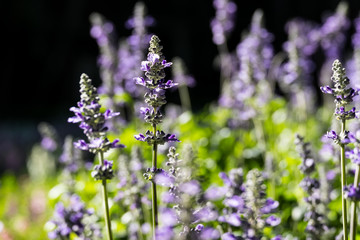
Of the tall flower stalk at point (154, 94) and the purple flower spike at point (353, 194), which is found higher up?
the tall flower stalk at point (154, 94)

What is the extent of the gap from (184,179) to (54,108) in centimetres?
1809

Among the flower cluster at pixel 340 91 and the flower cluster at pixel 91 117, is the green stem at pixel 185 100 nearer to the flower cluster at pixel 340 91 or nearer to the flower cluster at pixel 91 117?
the flower cluster at pixel 91 117

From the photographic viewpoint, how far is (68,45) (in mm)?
17750

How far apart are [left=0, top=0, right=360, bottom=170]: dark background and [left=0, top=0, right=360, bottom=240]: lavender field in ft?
26.8

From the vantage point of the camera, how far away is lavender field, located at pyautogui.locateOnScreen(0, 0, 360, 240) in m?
2.06

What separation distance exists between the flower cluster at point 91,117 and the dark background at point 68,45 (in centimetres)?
1345

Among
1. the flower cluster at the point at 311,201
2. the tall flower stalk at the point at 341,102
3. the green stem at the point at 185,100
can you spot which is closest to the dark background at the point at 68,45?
the green stem at the point at 185,100

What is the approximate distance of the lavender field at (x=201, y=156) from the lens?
6.77 ft

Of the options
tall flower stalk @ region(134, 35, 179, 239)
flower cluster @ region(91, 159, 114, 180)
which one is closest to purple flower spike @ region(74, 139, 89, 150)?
flower cluster @ region(91, 159, 114, 180)

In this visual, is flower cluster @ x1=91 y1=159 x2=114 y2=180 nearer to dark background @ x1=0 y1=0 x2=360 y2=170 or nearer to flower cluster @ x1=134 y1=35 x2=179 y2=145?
flower cluster @ x1=134 y1=35 x2=179 y2=145

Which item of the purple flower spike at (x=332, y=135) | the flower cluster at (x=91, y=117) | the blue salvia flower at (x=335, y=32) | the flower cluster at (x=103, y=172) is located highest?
the blue salvia flower at (x=335, y=32)

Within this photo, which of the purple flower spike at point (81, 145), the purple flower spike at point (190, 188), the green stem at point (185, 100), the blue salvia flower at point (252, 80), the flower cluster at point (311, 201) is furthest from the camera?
the green stem at point (185, 100)

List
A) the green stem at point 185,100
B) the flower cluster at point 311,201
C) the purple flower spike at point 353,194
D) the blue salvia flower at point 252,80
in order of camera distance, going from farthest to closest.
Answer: the green stem at point 185,100 → the blue salvia flower at point 252,80 → the flower cluster at point 311,201 → the purple flower spike at point 353,194

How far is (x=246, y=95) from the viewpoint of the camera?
17.2ft
